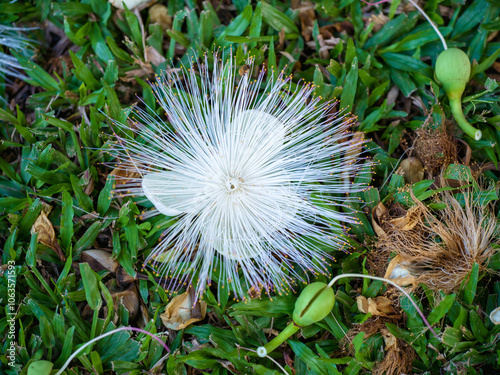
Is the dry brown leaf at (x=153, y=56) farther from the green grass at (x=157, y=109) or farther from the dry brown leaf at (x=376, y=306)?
the dry brown leaf at (x=376, y=306)

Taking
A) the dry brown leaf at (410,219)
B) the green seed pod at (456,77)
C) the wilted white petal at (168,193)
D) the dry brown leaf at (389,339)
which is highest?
the green seed pod at (456,77)

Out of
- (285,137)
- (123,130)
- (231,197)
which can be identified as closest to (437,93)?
(285,137)

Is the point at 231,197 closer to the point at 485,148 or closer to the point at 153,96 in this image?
the point at 153,96

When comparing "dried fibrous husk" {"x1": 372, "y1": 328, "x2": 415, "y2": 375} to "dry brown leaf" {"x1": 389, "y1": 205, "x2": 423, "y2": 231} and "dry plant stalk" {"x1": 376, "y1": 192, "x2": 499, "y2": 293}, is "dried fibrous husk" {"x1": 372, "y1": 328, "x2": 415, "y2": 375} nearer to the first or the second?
"dry plant stalk" {"x1": 376, "y1": 192, "x2": 499, "y2": 293}

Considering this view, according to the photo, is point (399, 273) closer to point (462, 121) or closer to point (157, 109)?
point (462, 121)

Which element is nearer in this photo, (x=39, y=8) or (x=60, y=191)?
(x=60, y=191)

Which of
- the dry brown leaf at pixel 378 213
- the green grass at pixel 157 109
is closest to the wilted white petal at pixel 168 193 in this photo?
the green grass at pixel 157 109

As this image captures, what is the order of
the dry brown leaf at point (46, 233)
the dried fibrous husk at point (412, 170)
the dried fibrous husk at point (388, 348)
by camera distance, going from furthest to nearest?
1. the dried fibrous husk at point (412, 170)
2. the dry brown leaf at point (46, 233)
3. the dried fibrous husk at point (388, 348)
